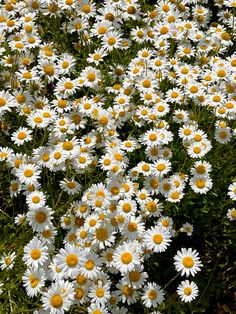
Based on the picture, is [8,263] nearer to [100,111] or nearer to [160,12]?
[100,111]

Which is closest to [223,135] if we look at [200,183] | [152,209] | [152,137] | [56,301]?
[200,183]

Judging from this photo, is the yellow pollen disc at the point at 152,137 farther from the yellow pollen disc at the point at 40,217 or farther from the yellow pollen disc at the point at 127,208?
the yellow pollen disc at the point at 40,217

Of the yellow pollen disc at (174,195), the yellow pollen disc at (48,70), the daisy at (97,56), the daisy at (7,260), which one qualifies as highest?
the daisy at (97,56)

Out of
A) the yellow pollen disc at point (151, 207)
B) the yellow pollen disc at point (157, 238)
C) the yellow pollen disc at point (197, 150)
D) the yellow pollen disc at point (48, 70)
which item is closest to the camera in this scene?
the yellow pollen disc at point (157, 238)

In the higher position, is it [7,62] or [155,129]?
[7,62]

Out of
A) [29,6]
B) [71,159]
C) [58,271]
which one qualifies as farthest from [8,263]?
[29,6]

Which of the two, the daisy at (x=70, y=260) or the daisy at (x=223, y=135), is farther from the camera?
the daisy at (x=223, y=135)

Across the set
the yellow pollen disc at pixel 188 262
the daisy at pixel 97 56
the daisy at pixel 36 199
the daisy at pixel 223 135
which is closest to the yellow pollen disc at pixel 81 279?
the daisy at pixel 36 199
